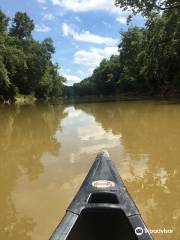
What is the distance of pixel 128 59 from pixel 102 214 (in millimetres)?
58753

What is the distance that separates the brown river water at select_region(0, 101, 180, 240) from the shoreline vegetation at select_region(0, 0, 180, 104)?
55.8ft

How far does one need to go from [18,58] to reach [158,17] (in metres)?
24.6

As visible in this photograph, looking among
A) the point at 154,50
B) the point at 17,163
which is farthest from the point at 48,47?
the point at 17,163

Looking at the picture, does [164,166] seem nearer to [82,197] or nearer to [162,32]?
[82,197]

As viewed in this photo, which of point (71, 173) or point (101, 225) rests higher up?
point (101, 225)

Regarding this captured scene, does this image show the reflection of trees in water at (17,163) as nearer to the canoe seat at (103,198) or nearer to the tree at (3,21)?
the canoe seat at (103,198)

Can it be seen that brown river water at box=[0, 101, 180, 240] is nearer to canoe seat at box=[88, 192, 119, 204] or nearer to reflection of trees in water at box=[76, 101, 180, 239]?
reflection of trees in water at box=[76, 101, 180, 239]

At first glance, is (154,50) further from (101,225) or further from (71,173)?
(101,225)

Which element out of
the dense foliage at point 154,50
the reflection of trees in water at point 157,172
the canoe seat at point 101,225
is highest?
the dense foliage at point 154,50

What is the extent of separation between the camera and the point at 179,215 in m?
5.13

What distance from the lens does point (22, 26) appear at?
6275 cm

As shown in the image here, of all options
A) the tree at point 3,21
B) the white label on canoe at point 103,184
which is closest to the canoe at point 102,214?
the white label on canoe at point 103,184

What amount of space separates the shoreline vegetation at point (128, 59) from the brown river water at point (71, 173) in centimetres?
1701

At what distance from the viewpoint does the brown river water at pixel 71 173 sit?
5.11 metres
